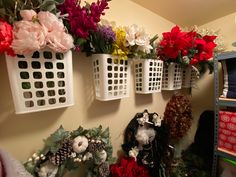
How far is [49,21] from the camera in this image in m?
0.59

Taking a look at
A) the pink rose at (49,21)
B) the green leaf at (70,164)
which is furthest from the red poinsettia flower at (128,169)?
the pink rose at (49,21)

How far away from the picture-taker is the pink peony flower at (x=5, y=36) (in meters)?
0.51

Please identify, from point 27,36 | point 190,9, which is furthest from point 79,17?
point 190,9

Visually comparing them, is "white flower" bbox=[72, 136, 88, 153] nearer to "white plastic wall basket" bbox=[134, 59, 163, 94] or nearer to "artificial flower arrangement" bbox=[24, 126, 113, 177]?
"artificial flower arrangement" bbox=[24, 126, 113, 177]

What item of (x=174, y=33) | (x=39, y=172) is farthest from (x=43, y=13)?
(x=174, y=33)

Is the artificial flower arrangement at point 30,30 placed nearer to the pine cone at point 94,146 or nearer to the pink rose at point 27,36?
the pink rose at point 27,36

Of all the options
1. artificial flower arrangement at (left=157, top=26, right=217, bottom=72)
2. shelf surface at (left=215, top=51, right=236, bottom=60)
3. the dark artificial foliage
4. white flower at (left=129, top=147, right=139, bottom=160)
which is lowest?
the dark artificial foliage

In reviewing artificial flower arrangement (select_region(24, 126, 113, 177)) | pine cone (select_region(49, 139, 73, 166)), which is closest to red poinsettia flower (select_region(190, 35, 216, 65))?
artificial flower arrangement (select_region(24, 126, 113, 177))

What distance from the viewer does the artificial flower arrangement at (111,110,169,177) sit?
1.06m

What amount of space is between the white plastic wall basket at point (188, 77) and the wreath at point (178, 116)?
17cm

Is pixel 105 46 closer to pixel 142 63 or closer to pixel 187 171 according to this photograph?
pixel 142 63

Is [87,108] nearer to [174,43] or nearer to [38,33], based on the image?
[38,33]

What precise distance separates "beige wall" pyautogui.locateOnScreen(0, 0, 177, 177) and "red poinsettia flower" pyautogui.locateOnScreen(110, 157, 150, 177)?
0.13m

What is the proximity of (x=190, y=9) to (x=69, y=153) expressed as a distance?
56.2 inches
